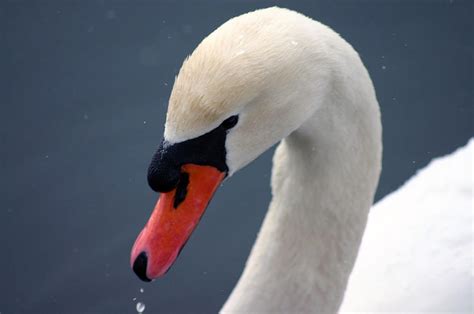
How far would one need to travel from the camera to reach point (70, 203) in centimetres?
536

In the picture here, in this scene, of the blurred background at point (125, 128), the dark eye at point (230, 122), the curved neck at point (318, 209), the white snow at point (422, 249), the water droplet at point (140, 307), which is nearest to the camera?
the dark eye at point (230, 122)

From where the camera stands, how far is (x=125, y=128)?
5.67 m

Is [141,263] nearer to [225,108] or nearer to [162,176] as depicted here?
[162,176]

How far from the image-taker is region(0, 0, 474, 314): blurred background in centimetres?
509

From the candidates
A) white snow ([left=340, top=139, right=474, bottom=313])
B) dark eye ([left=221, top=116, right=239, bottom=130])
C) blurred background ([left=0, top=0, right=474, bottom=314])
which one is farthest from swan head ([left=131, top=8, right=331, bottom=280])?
blurred background ([left=0, top=0, right=474, bottom=314])

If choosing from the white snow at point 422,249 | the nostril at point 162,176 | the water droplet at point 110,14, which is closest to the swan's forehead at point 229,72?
the nostril at point 162,176

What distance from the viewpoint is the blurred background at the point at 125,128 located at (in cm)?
509

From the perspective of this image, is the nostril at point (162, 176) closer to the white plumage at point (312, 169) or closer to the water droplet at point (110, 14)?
the white plumage at point (312, 169)

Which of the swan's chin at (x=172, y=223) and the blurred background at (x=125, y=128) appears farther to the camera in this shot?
the blurred background at (x=125, y=128)

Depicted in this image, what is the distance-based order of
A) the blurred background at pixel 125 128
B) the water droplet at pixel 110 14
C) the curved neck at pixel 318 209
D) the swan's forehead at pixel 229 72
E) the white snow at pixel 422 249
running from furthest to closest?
the water droplet at pixel 110 14 → the blurred background at pixel 125 128 → the white snow at pixel 422 249 → the curved neck at pixel 318 209 → the swan's forehead at pixel 229 72

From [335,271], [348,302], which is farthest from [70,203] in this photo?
[335,271]

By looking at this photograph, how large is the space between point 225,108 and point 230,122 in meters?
0.10

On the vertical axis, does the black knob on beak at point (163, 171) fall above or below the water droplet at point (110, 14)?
above

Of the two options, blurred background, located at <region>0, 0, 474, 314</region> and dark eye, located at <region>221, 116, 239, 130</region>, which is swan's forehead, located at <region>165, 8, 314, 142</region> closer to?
dark eye, located at <region>221, 116, 239, 130</region>
